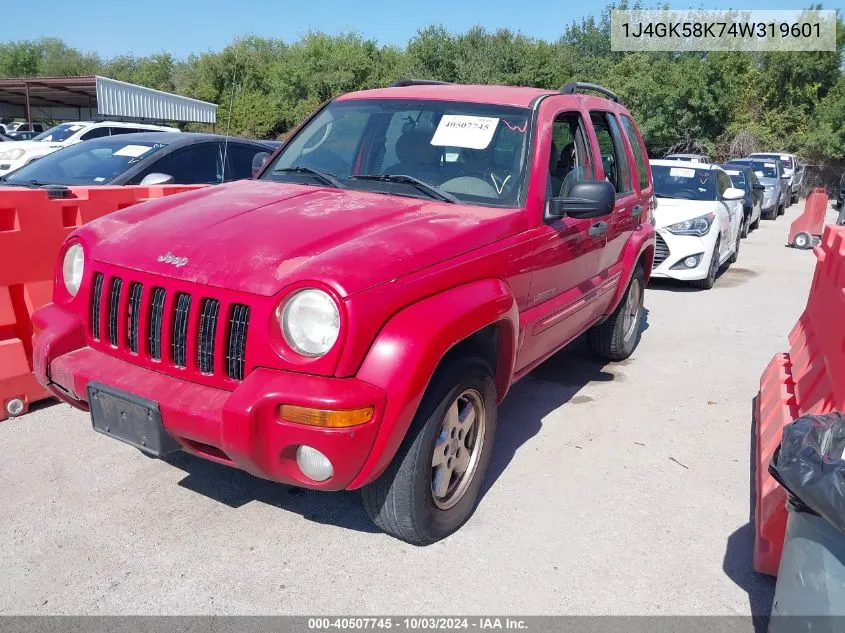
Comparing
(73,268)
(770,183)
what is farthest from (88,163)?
(770,183)

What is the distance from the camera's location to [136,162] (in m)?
6.91

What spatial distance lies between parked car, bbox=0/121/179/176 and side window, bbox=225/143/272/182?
11.9 feet

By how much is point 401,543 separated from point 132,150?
17.7ft

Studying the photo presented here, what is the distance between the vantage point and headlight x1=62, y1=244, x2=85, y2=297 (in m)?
3.40

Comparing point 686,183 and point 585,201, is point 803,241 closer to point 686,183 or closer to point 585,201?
point 686,183

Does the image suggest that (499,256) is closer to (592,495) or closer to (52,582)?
(592,495)

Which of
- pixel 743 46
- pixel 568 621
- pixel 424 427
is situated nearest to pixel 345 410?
pixel 424 427

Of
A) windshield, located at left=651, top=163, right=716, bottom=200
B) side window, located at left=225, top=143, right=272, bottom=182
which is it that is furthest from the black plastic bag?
windshield, located at left=651, top=163, right=716, bottom=200

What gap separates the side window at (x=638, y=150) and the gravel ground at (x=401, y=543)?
192 cm

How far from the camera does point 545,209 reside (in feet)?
12.7

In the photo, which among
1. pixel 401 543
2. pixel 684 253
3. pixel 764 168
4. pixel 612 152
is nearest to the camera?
pixel 401 543

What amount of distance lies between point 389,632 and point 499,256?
1.67m

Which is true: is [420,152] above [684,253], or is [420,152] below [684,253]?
above

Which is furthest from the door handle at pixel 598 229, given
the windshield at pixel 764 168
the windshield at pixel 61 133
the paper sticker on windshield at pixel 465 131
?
the windshield at pixel 764 168
